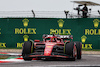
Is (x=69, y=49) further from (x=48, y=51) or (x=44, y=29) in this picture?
(x=44, y=29)

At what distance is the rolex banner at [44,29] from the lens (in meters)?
26.2

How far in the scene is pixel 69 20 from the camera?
26.5 m

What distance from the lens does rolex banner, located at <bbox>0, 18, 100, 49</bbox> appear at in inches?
1033

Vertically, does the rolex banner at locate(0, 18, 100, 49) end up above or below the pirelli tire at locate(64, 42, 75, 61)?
above

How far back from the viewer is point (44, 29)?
2658 cm

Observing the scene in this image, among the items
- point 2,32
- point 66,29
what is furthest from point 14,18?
point 66,29

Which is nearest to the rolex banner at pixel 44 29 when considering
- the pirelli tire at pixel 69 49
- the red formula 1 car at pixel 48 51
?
the red formula 1 car at pixel 48 51

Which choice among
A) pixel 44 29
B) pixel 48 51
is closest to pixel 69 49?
pixel 48 51

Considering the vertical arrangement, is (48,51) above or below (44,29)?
below

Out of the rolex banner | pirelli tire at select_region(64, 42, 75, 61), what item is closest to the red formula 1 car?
pirelli tire at select_region(64, 42, 75, 61)

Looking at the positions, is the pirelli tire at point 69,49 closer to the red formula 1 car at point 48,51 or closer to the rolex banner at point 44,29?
the red formula 1 car at point 48,51

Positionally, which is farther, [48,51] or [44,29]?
[44,29]

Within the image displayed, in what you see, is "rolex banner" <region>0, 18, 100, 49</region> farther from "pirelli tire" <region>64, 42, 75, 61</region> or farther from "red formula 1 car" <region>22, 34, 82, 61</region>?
"pirelli tire" <region>64, 42, 75, 61</region>

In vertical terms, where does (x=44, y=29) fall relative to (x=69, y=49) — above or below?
above
